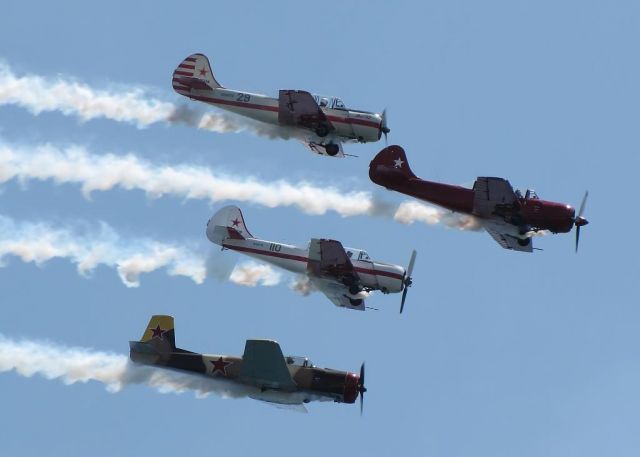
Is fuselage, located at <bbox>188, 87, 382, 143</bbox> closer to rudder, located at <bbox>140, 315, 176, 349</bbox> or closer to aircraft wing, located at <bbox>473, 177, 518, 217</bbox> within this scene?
aircraft wing, located at <bbox>473, 177, 518, 217</bbox>

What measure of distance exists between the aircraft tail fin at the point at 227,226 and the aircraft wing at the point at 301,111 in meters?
4.40

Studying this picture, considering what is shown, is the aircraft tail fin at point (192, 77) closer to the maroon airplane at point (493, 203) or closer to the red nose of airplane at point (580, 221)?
the maroon airplane at point (493, 203)

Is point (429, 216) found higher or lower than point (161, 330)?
higher

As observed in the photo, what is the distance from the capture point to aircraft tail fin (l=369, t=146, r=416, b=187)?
7544 cm

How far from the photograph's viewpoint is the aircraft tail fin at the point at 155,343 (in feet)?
227

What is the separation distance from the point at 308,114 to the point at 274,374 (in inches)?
→ 484

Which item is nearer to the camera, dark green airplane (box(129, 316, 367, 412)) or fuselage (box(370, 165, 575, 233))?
dark green airplane (box(129, 316, 367, 412))

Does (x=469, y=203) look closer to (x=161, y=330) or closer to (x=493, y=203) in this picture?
(x=493, y=203)

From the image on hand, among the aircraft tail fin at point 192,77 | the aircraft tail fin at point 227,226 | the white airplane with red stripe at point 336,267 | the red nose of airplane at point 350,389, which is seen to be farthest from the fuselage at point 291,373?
the aircraft tail fin at point 192,77

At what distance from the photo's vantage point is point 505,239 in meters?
74.9

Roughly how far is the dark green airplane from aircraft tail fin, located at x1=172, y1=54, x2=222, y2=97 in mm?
12918

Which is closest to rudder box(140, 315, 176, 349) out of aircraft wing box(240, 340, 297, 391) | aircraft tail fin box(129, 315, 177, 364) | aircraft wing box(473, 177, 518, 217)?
aircraft tail fin box(129, 315, 177, 364)

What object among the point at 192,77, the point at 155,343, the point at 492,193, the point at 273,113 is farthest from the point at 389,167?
the point at 155,343

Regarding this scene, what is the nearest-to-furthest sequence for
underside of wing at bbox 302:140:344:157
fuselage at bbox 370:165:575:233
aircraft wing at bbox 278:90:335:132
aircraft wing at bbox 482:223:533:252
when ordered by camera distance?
fuselage at bbox 370:165:575:233
aircraft wing at bbox 482:223:533:252
aircraft wing at bbox 278:90:335:132
underside of wing at bbox 302:140:344:157
